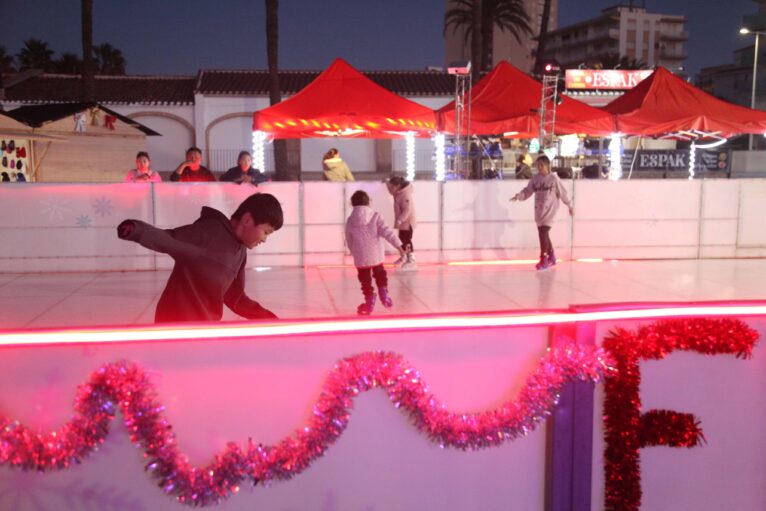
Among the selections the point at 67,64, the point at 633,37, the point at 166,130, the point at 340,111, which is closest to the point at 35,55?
the point at 67,64

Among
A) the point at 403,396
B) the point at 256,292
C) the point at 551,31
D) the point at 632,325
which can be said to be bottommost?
the point at 256,292

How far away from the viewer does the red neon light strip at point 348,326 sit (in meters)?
2.60

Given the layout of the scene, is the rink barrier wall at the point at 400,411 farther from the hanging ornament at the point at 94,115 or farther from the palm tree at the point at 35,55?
the palm tree at the point at 35,55

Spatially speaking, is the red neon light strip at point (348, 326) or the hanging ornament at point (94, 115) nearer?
the red neon light strip at point (348, 326)

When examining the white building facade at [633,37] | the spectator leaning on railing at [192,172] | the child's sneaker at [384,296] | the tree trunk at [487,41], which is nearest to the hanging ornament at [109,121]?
the spectator leaning on railing at [192,172]

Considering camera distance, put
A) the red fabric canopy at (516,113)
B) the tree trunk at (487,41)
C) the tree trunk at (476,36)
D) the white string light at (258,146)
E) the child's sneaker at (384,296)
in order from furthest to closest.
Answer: the tree trunk at (487,41) < the tree trunk at (476,36) < the red fabric canopy at (516,113) < the white string light at (258,146) < the child's sneaker at (384,296)

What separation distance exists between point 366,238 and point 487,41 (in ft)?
94.0

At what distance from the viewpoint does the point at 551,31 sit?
295ft

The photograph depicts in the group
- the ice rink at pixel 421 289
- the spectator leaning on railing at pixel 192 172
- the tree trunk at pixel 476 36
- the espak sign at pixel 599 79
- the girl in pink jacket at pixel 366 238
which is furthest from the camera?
the espak sign at pixel 599 79

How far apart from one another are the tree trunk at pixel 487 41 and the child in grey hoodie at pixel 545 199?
2235cm

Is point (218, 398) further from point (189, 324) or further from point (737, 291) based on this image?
point (737, 291)

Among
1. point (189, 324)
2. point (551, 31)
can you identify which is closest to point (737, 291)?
point (189, 324)

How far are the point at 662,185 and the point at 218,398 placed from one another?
36.3ft

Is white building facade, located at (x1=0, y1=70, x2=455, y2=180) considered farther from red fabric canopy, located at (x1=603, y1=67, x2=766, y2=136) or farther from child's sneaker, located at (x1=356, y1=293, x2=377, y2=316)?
child's sneaker, located at (x1=356, y1=293, x2=377, y2=316)
